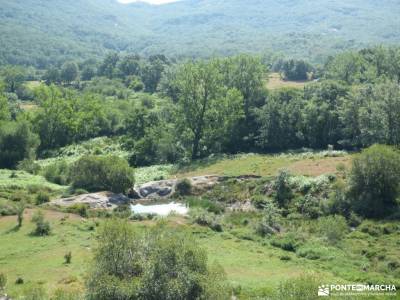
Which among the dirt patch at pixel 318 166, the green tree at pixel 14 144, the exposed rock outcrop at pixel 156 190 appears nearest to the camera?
the exposed rock outcrop at pixel 156 190

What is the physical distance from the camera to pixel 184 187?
65.8 metres

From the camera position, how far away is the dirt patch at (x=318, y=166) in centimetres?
6326

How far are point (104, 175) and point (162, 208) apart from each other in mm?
9349

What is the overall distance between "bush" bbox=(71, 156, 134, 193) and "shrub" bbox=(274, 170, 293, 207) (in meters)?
18.9

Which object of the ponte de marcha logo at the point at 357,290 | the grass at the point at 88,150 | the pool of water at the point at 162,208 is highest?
the ponte de marcha logo at the point at 357,290

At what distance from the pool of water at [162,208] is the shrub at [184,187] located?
108 inches

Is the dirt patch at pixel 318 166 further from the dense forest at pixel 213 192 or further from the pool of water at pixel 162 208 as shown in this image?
the pool of water at pixel 162 208

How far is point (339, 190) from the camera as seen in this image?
54.9 metres

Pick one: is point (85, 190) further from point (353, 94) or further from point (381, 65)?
point (381, 65)

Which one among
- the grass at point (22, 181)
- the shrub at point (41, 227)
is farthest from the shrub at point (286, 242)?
the grass at point (22, 181)

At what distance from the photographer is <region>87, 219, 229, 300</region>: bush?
25312mm

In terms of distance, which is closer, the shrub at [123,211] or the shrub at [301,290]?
the shrub at [301,290]

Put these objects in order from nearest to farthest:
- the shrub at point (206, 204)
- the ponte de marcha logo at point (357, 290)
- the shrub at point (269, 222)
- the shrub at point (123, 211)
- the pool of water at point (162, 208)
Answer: the ponte de marcha logo at point (357, 290) → the shrub at point (269, 222) → the shrub at point (123, 211) → the shrub at point (206, 204) → the pool of water at point (162, 208)

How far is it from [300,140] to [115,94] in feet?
263
